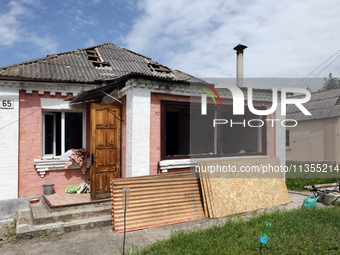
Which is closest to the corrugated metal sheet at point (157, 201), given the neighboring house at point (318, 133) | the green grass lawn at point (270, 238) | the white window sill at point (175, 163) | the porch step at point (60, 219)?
the white window sill at point (175, 163)

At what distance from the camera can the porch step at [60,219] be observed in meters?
5.30

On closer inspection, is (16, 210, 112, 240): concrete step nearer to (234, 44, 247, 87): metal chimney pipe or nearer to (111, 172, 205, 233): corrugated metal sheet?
(111, 172, 205, 233): corrugated metal sheet

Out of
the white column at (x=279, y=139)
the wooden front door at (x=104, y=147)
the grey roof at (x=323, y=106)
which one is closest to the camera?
the wooden front door at (x=104, y=147)

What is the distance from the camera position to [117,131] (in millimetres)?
6863

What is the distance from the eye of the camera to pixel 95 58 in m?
9.98

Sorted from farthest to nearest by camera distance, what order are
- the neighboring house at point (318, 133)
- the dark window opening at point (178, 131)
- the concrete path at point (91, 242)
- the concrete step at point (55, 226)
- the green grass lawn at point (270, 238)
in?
the neighboring house at point (318, 133)
the dark window opening at point (178, 131)
the concrete step at point (55, 226)
the concrete path at point (91, 242)
the green grass lawn at point (270, 238)

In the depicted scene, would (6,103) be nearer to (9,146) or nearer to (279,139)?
(9,146)

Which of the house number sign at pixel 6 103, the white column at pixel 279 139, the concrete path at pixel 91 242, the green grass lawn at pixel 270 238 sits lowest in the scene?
the concrete path at pixel 91 242

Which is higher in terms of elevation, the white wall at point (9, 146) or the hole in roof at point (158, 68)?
the hole in roof at point (158, 68)

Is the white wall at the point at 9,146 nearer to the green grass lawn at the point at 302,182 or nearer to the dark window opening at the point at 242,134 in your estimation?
the dark window opening at the point at 242,134

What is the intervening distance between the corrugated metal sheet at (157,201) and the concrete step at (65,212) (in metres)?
0.81

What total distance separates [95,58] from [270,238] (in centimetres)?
856

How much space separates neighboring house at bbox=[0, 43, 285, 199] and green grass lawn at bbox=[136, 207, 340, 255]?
2.32 meters

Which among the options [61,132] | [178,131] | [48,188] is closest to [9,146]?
[61,132]
